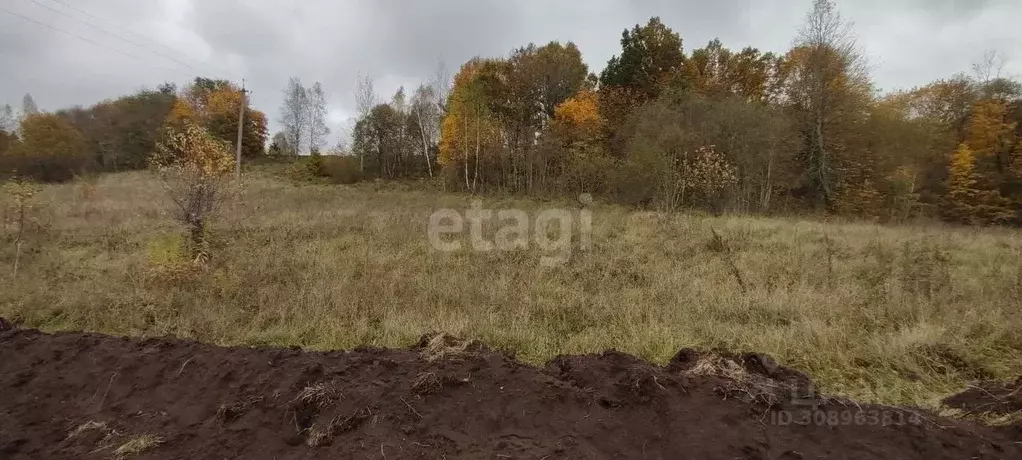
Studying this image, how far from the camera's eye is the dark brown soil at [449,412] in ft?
9.25

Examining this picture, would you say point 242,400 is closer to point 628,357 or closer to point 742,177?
point 628,357

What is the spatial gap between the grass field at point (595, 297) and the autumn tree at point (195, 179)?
1.65 ft

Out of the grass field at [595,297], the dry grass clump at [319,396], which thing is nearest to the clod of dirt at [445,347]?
the grass field at [595,297]

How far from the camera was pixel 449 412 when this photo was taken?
323 cm

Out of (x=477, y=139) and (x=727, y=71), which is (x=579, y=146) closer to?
(x=477, y=139)

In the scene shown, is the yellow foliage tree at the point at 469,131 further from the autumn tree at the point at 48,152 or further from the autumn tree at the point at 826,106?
the autumn tree at the point at 48,152

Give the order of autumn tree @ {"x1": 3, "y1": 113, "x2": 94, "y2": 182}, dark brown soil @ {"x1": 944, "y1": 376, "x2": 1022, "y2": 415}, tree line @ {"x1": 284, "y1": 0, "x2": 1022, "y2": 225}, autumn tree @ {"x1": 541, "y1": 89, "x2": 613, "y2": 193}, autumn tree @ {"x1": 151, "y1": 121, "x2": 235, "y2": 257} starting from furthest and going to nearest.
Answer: autumn tree @ {"x1": 3, "y1": 113, "x2": 94, "y2": 182}
autumn tree @ {"x1": 541, "y1": 89, "x2": 613, "y2": 193}
tree line @ {"x1": 284, "y1": 0, "x2": 1022, "y2": 225}
autumn tree @ {"x1": 151, "y1": 121, "x2": 235, "y2": 257}
dark brown soil @ {"x1": 944, "y1": 376, "x2": 1022, "y2": 415}

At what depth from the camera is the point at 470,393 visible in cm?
342

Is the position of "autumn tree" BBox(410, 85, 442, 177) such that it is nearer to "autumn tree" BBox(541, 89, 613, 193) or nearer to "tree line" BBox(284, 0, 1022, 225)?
"tree line" BBox(284, 0, 1022, 225)

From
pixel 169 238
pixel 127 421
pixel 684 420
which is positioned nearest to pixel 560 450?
pixel 684 420

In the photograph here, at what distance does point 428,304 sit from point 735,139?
61.6 feet

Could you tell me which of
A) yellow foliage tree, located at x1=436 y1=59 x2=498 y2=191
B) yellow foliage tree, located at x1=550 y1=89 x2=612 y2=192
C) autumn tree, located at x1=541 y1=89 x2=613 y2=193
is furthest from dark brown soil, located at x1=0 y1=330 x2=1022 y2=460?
yellow foliage tree, located at x1=436 y1=59 x2=498 y2=191

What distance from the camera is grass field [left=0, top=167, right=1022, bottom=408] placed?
4605 millimetres

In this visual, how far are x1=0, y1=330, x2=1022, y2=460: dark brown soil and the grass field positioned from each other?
1018 mm
